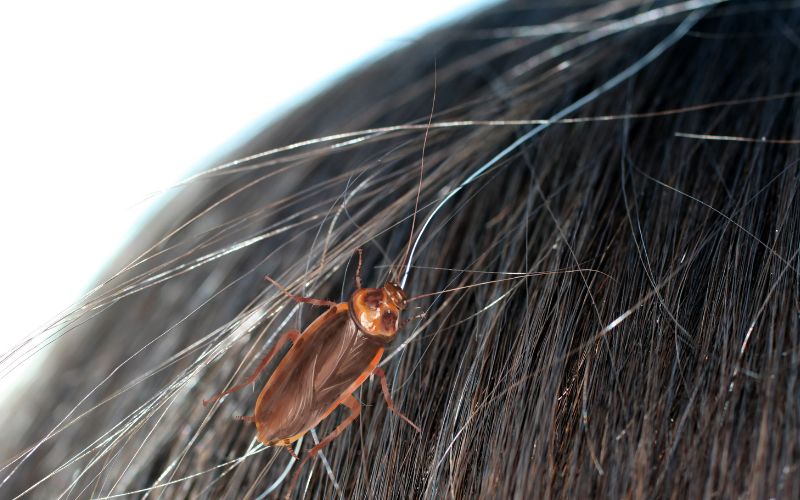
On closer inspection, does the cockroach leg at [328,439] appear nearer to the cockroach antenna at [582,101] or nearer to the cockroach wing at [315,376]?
the cockroach wing at [315,376]

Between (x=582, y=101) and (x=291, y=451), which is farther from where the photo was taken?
(x=582, y=101)

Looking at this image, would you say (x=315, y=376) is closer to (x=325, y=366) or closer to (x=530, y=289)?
(x=325, y=366)

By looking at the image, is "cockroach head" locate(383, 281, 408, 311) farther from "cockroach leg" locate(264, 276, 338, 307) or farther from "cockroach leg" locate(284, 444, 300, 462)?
"cockroach leg" locate(284, 444, 300, 462)

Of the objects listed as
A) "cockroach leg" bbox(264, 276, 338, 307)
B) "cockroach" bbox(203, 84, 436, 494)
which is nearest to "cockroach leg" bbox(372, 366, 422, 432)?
"cockroach" bbox(203, 84, 436, 494)

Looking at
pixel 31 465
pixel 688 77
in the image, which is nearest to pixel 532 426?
pixel 688 77

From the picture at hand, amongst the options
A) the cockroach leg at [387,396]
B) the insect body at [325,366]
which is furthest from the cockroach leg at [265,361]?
the cockroach leg at [387,396]

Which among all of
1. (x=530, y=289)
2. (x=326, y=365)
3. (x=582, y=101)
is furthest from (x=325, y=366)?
(x=582, y=101)

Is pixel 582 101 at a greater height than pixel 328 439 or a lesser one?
greater

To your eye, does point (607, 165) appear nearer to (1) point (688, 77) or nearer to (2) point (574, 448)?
(1) point (688, 77)
